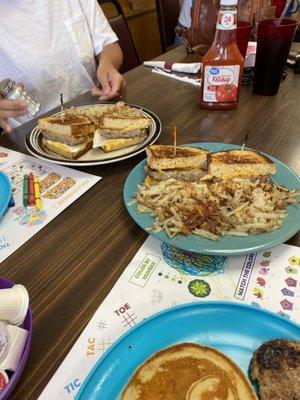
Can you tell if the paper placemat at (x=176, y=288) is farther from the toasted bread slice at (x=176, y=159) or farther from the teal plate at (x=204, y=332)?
the toasted bread slice at (x=176, y=159)

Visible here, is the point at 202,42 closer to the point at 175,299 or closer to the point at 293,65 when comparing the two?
the point at 293,65

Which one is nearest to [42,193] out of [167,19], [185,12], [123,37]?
[123,37]

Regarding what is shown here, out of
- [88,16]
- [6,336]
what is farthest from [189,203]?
[88,16]

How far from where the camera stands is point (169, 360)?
18.5 inches

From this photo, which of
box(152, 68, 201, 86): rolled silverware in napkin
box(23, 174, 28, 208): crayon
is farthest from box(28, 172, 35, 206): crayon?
box(152, 68, 201, 86): rolled silverware in napkin

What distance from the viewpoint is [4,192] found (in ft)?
2.84

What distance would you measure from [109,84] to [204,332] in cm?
123

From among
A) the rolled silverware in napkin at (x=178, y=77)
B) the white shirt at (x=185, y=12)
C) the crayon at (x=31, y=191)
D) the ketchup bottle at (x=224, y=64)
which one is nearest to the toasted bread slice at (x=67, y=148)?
the crayon at (x=31, y=191)

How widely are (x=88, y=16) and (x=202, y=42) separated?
636 mm

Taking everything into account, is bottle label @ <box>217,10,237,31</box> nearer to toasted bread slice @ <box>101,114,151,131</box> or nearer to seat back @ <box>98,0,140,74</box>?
toasted bread slice @ <box>101,114,151,131</box>

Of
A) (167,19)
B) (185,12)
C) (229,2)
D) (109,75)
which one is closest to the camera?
(229,2)

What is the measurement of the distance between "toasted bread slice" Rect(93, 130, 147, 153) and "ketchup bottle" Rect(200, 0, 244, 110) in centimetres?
37

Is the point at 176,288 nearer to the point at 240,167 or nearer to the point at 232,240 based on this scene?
the point at 232,240

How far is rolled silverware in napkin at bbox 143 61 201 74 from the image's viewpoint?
5.30 ft
